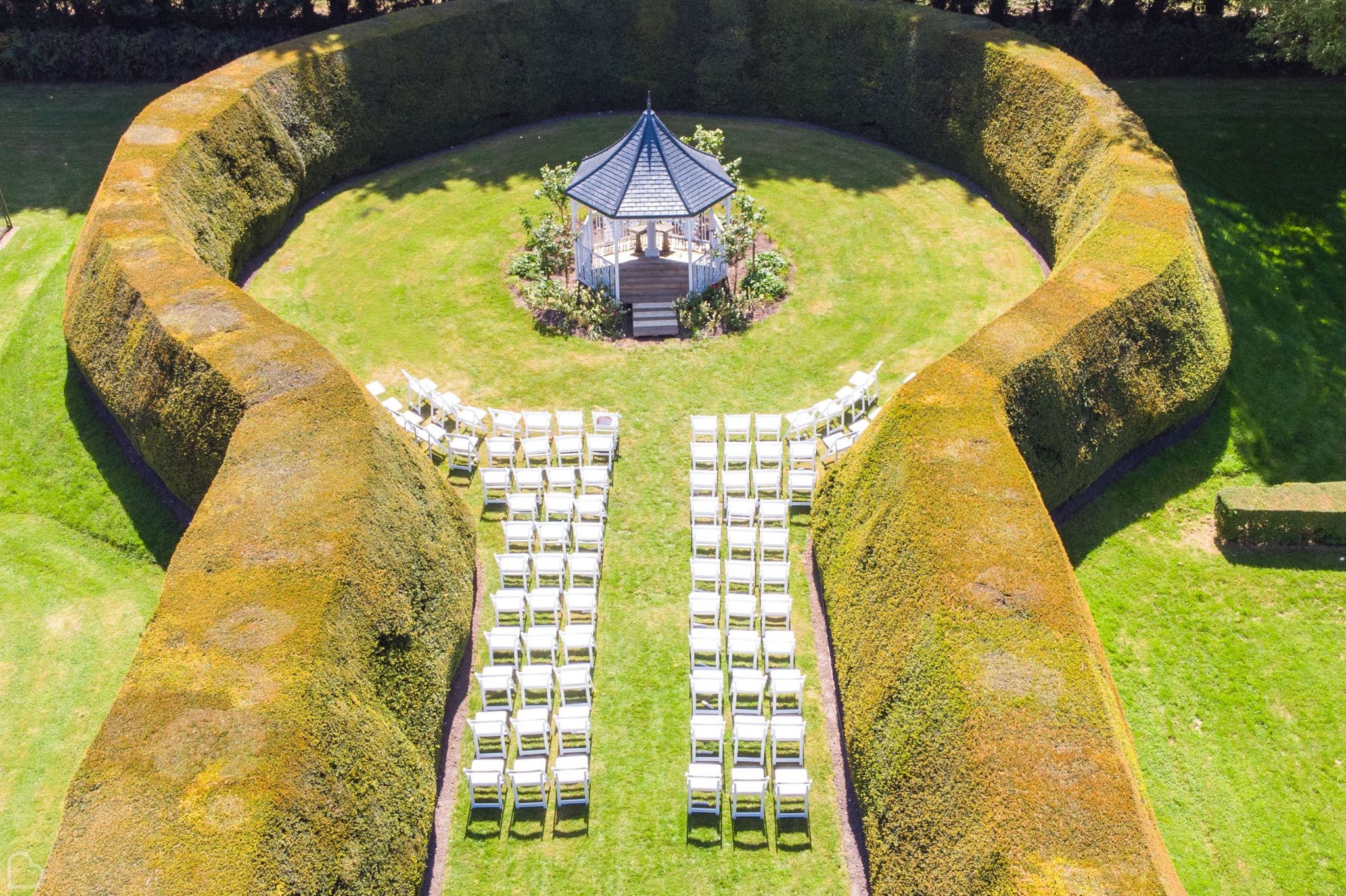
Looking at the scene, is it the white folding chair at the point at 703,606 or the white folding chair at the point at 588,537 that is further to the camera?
the white folding chair at the point at 588,537

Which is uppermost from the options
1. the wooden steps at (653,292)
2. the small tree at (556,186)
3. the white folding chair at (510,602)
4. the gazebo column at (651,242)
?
the small tree at (556,186)

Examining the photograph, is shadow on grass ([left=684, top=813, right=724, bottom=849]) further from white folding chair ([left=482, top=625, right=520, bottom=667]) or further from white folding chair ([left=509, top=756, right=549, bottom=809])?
white folding chair ([left=482, top=625, right=520, bottom=667])

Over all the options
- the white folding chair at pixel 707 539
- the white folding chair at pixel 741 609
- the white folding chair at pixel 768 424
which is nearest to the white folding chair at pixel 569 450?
the white folding chair at pixel 707 539

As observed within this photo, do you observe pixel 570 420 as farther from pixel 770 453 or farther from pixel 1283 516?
pixel 1283 516

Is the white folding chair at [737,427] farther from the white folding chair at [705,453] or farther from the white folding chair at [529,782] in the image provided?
the white folding chair at [529,782]

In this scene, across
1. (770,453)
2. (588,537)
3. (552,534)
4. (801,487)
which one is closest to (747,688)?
(588,537)

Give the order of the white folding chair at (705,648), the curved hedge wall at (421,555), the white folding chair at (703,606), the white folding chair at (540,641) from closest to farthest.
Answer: the curved hedge wall at (421,555) < the white folding chair at (705,648) < the white folding chair at (540,641) < the white folding chair at (703,606)
